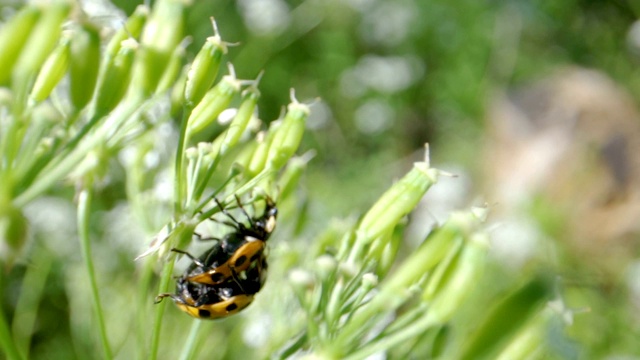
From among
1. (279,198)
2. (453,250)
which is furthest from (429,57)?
(453,250)

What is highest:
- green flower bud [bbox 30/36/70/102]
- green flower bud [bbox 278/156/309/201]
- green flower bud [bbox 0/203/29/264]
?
green flower bud [bbox 30/36/70/102]

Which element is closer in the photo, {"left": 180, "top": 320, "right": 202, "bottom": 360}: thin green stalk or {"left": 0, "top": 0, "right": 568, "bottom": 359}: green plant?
{"left": 0, "top": 0, "right": 568, "bottom": 359}: green plant

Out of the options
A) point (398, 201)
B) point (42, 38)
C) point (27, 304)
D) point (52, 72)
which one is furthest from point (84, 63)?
point (27, 304)

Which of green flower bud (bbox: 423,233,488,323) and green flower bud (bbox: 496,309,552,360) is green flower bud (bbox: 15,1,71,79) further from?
green flower bud (bbox: 496,309,552,360)

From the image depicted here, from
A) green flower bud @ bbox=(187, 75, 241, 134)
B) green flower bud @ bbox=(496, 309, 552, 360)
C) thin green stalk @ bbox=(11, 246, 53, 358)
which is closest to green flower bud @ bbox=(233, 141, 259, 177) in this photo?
green flower bud @ bbox=(187, 75, 241, 134)

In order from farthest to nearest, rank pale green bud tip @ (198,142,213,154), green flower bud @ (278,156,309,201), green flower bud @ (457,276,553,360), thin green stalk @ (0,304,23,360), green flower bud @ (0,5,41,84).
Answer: green flower bud @ (278,156,309,201) < pale green bud tip @ (198,142,213,154) < thin green stalk @ (0,304,23,360) < green flower bud @ (0,5,41,84) < green flower bud @ (457,276,553,360)

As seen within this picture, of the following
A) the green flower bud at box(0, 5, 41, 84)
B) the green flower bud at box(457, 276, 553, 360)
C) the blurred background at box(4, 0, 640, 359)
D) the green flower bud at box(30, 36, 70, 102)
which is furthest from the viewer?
the blurred background at box(4, 0, 640, 359)

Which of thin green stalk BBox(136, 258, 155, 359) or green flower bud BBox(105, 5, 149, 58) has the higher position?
green flower bud BBox(105, 5, 149, 58)
